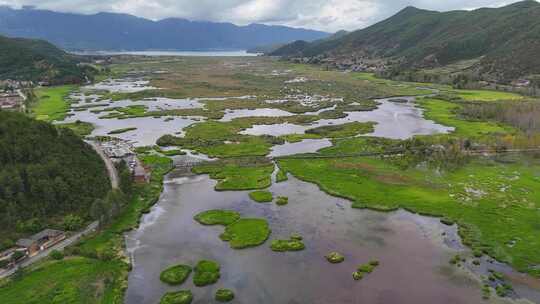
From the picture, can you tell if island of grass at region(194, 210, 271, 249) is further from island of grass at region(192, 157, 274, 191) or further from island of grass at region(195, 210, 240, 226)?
island of grass at region(192, 157, 274, 191)

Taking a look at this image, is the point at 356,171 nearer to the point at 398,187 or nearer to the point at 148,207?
the point at 398,187

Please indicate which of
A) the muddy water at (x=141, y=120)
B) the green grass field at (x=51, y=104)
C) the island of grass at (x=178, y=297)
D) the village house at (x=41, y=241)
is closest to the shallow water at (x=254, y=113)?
the muddy water at (x=141, y=120)

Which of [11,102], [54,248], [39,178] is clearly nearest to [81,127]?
[11,102]

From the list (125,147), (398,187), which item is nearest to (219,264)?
(398,187)

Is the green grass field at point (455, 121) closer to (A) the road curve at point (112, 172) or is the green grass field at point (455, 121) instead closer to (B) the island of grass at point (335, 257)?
(B) the island of grass at point (335, 257)

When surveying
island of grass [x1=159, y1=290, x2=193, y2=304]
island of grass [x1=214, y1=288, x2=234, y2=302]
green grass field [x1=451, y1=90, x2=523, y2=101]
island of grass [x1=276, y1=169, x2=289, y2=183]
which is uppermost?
green grass field [x1=451, y1=90, x2=523, y2=101]

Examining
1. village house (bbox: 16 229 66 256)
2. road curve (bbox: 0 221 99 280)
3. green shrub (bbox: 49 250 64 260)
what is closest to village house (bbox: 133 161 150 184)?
road curve (bbox: 0 221 99 280)

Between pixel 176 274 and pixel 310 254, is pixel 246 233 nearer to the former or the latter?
pixel 310 254
